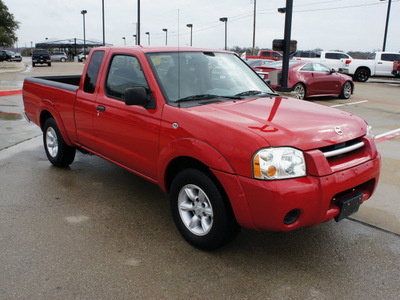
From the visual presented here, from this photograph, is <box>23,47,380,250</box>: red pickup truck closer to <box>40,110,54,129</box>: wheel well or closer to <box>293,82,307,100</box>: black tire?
<box>40,110,54,129</box>: wheel well

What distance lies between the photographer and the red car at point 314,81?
1338 cm

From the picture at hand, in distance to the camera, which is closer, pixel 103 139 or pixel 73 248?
pixel 73 248

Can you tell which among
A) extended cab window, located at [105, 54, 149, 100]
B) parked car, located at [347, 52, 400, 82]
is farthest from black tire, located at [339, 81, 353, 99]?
extended cab window, located at [105, 54, 149, 100]

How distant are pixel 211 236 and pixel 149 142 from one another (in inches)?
43.8

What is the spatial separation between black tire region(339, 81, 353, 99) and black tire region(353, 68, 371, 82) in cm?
980

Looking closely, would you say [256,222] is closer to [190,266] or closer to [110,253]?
[190,266]

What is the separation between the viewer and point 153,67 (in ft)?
12.6

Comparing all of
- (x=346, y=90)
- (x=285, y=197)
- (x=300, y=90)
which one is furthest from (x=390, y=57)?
(x=285, y=197)

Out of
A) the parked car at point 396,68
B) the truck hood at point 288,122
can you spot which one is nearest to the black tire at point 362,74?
the parked car at point 396,68

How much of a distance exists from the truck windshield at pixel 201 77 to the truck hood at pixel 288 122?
32 centimetres

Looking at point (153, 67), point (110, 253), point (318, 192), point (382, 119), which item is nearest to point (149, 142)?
point (153, 67)

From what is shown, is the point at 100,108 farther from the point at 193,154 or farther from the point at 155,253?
the point at 155,253

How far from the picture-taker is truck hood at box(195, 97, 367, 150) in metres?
2.93

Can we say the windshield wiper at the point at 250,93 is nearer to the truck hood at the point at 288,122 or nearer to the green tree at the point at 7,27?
the truck hood at the point at 288,122
